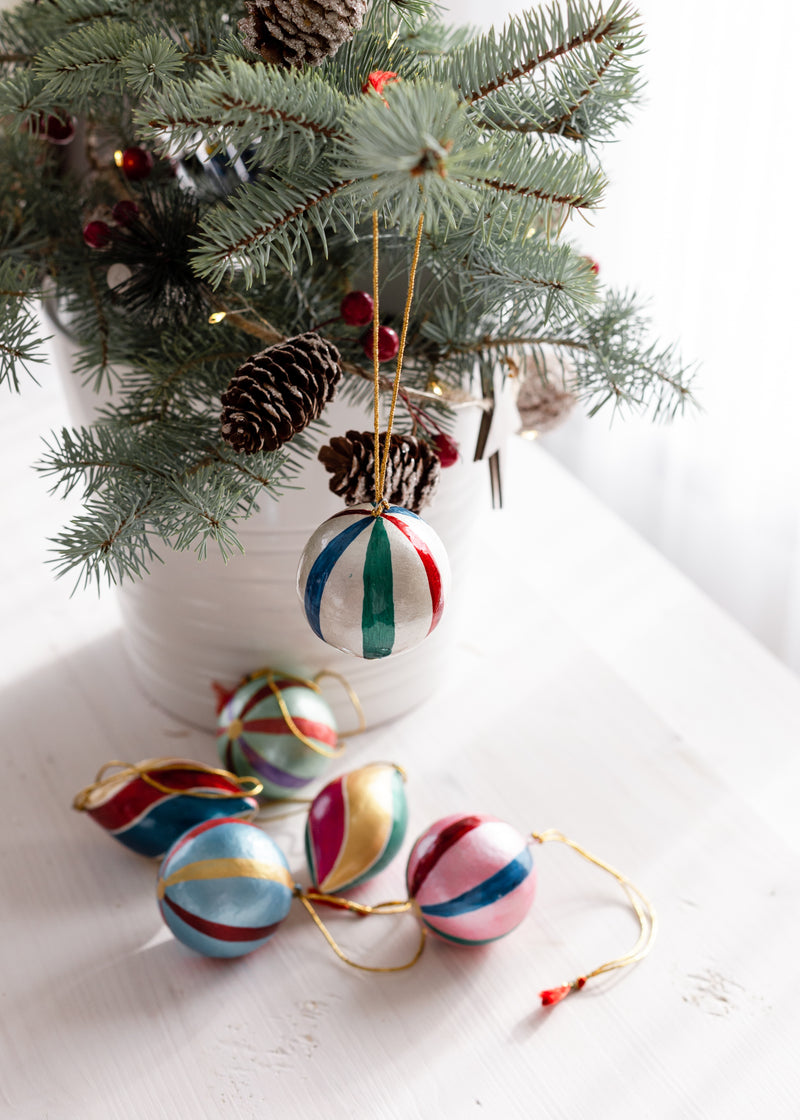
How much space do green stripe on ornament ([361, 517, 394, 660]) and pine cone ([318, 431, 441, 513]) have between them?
45 millimetres

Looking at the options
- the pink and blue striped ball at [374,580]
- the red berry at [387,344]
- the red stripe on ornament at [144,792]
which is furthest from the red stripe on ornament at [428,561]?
the red stripe on ornament at [144,792]

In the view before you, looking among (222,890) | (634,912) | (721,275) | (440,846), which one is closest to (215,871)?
(222,890)

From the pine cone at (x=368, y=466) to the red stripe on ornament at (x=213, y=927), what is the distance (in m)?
0.22

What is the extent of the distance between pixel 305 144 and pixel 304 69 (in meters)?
0.03

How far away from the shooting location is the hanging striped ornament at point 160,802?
1.71 ft

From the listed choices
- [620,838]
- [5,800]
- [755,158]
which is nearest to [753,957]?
[620,838]

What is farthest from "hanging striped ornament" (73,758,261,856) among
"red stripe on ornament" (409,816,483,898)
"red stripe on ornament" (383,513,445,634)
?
"red stripe on ornament" (383,513,445,634)

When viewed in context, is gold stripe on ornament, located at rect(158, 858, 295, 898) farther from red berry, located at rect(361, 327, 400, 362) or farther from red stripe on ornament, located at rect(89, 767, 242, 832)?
red berry, located at rect(361, 327, 400, 362)

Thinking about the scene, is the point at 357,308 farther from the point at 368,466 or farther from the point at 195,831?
the point at 195,831

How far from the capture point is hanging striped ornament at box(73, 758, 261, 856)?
0.52m

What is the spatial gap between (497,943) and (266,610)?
0.72 ft

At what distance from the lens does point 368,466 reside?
0.42 meters

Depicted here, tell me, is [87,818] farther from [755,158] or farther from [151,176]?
[755,158]

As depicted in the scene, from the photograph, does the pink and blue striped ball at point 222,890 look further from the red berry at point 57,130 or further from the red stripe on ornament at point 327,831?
the red berry at point 57,130
